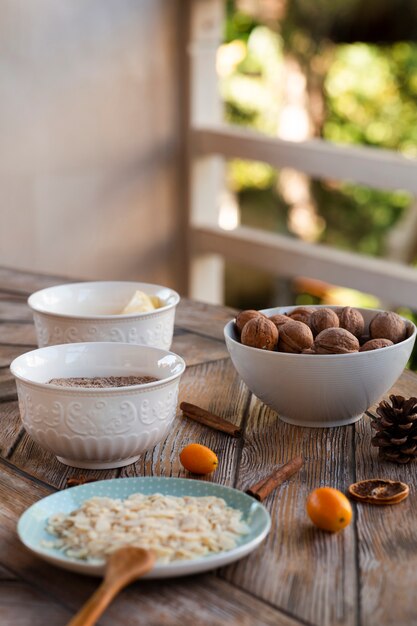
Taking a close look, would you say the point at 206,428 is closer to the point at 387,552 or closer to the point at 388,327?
the point at 388,327

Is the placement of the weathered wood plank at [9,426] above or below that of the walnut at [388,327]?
below

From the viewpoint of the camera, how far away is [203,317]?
5.41 feet

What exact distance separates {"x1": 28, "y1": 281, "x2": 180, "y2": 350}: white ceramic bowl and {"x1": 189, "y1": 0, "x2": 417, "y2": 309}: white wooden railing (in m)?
1.57

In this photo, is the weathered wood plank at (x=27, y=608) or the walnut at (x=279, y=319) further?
the walnut at (x=279, y=319)

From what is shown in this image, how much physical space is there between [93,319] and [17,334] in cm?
35

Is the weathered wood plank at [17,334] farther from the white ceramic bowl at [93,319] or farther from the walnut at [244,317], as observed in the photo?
the walnut at [244,317]

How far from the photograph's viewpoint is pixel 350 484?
3.12 feet

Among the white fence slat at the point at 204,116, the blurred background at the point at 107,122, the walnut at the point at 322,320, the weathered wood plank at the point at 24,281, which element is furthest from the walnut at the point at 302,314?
the white fence slat at the point at 204,116

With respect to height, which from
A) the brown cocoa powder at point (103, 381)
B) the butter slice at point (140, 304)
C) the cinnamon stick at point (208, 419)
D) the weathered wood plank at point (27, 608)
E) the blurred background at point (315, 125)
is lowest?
the blurred background at point (315, 125)

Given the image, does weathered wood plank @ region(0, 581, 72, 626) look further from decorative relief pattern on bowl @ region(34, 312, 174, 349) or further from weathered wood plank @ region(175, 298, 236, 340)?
weathered wood plank @ region(175, 298, 236, 340)

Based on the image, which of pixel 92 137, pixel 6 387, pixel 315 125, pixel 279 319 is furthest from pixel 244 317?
pixel 315 125

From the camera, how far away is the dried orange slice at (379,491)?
90 cm

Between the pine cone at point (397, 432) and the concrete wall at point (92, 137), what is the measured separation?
92.0 inches

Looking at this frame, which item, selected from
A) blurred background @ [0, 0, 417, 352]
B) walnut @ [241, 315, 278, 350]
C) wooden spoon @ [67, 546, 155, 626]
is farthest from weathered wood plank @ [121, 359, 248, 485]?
blurred background @ [0, 0, 417, 352]
